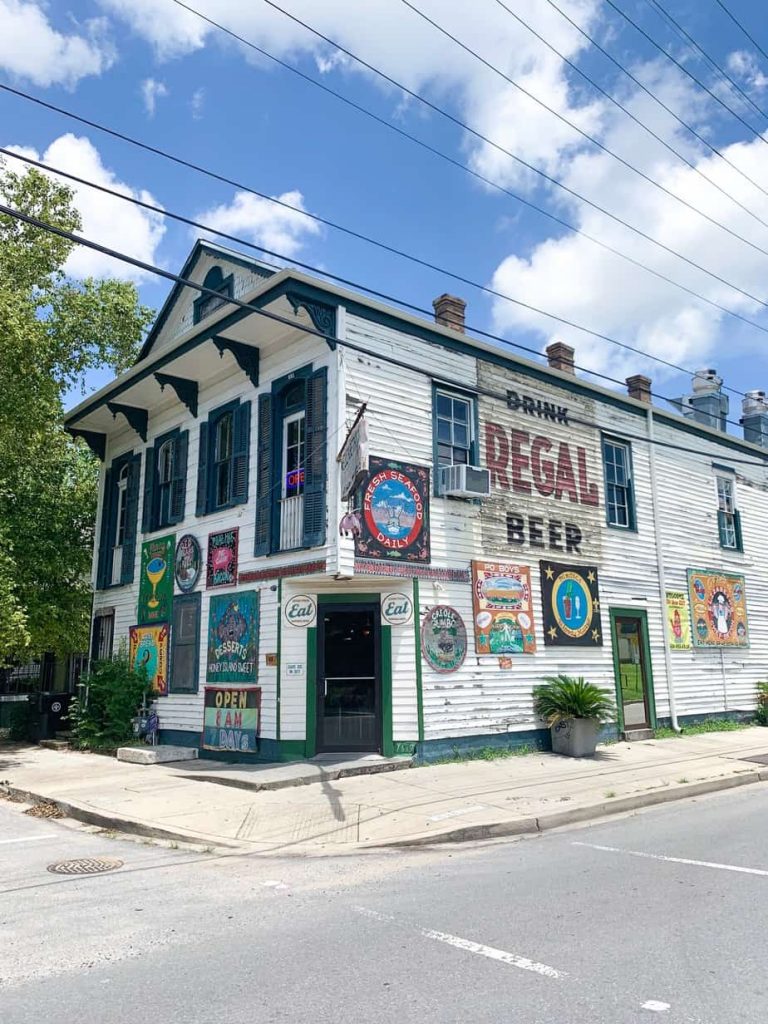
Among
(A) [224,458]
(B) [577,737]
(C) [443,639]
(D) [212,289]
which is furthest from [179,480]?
(B) [577,737]

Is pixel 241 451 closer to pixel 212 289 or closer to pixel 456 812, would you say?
pixel 212 289

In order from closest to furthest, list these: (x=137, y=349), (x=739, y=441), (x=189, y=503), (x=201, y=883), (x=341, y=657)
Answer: (x=201, y=883), (x=341, y=657), (x=189, y=503), (x=739, y=441), (x=137, y=349)

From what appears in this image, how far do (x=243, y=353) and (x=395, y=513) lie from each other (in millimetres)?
4249

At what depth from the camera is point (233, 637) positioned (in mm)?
14391

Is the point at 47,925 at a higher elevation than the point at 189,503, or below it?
below

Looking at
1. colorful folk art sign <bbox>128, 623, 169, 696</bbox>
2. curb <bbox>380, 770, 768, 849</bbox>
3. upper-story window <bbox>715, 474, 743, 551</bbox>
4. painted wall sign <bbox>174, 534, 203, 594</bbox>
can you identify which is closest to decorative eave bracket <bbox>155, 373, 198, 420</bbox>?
painted wall sign <bbox>174, 534, 203, 594</bbox>

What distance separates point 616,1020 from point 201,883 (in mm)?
4008

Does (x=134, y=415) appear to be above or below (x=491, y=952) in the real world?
above

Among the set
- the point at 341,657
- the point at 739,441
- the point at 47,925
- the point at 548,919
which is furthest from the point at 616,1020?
the point at 739,441

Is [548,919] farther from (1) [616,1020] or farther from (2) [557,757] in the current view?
(2) [557,757]

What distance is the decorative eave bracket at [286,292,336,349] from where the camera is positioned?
12906 mm

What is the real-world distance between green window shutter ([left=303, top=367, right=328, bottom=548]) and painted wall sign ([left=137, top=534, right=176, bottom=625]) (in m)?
4.69

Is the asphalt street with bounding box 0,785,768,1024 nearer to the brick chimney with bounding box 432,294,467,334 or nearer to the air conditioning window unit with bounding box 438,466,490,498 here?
the air conditioning window unit with bounding box 438,466,490,498

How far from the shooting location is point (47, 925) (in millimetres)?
5598
